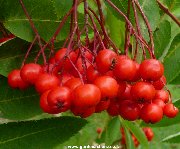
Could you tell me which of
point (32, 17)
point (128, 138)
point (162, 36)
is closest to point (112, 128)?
point (128, 138)

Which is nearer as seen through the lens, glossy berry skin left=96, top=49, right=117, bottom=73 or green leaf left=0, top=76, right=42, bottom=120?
glossy berry skin left=96, top=49, right=117, bottom=73

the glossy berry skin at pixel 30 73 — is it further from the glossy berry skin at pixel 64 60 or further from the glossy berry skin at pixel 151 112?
the glossy berry skin at pixel 151 112

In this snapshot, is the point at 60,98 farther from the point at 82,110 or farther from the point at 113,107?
the point at 113,107

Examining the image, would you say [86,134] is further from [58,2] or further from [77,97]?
[77,97]

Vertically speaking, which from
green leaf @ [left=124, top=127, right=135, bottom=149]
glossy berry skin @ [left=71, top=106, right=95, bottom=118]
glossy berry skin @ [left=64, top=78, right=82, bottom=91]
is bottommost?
green leaf @ [left=124, top=127, right=135, bottom=149]

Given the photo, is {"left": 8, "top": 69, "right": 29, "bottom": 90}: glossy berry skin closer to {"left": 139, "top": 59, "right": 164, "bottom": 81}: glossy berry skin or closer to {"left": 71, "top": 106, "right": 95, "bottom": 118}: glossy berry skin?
{"left": 71, "top": 106, "right": 95, "bottom": 118}: glossy berry skin

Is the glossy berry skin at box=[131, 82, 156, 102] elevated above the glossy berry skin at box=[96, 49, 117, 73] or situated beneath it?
situated beneath

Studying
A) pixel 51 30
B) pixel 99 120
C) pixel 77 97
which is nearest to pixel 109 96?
pixel 77 97

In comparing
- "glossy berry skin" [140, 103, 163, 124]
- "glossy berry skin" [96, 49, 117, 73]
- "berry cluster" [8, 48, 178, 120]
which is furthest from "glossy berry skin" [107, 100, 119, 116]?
"glossy berry skin" [96, 49, 117, 73]
